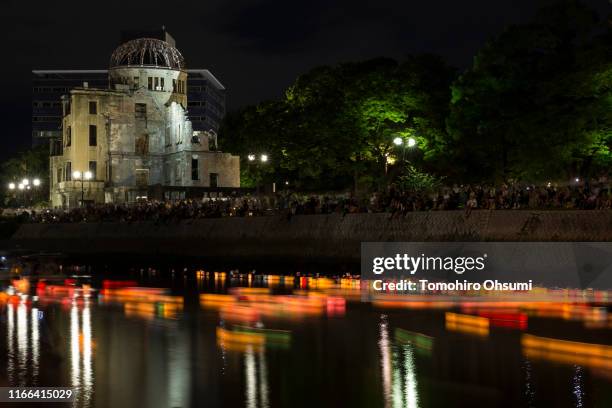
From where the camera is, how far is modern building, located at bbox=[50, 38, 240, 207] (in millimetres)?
107688

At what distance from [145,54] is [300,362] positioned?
101 meters

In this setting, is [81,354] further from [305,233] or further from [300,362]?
[305,233]

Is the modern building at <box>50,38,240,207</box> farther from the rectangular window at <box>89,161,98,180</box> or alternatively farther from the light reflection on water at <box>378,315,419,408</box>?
the light reflection on water at <box>378,315,419,408</box>

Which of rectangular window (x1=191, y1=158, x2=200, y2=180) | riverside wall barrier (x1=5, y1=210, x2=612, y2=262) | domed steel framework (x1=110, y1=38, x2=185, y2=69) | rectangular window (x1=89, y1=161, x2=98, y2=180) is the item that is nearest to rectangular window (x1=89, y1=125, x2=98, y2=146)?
rectangular window (x1=89, y1=161, x2=98, y2=180)

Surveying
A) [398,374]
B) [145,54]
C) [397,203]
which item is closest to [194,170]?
[145,54]

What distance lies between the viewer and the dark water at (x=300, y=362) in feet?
61.7

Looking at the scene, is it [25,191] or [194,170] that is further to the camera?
[25,191]

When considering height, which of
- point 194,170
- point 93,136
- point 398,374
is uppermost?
point 93,136

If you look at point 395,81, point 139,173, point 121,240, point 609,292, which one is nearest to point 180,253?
point 121,240

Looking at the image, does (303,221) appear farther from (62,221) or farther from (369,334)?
(62,221)

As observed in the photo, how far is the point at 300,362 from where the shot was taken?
74.0 ft

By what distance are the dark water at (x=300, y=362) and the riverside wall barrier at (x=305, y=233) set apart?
13681mm

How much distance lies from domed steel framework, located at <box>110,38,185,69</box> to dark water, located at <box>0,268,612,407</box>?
8931 centimetres

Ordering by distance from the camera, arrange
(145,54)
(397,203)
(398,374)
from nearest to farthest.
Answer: (398,374)
(397,203)
(145,54)
